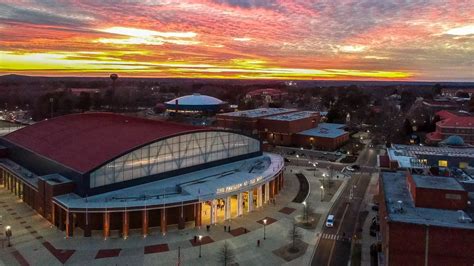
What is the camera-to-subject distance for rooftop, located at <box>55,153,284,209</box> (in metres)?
43.1

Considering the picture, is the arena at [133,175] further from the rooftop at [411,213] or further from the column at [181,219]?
the rooftop at [411,213]

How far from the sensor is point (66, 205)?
4184 centimetres

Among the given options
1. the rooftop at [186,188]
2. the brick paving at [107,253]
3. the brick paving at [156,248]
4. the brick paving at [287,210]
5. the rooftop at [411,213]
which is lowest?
the brick paving at [107,253]

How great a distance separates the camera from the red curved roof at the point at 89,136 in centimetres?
4819

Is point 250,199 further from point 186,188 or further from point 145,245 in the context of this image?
point 145,245

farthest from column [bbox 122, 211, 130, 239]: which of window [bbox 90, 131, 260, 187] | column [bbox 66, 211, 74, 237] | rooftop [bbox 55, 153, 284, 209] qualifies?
window [bbox 90, 131, 260, 187]

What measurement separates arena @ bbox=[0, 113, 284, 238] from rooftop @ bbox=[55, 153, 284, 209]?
12 cm

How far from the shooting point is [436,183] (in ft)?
125

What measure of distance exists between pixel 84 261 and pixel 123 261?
373 cm

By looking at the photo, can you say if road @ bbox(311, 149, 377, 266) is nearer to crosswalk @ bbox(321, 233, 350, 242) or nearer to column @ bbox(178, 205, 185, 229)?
crosswalk @ bbox(321, 233, 350, 242)

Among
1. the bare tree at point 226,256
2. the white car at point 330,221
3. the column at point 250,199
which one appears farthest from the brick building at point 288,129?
the bare tree at point 226,256

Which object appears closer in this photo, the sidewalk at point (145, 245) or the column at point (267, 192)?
the sidewalk at point (145, 245)

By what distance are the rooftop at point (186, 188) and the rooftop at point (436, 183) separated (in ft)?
67.9

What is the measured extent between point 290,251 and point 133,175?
2210cm
